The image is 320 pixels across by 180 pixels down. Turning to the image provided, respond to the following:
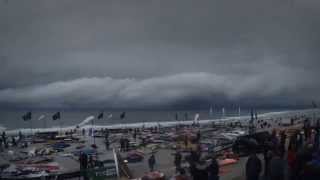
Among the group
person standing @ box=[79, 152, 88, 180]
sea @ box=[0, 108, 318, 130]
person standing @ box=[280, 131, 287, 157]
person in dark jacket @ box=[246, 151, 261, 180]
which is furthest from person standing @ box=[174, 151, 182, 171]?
person standing @ box=[280, 131, 287, 157]

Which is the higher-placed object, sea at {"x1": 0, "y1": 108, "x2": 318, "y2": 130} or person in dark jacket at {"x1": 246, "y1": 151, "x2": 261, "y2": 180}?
sea at {"x1": 0, "y1": 108, "x2": 318, "y2": 130}

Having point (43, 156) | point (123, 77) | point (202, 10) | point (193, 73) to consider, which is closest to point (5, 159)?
point (43, 156)

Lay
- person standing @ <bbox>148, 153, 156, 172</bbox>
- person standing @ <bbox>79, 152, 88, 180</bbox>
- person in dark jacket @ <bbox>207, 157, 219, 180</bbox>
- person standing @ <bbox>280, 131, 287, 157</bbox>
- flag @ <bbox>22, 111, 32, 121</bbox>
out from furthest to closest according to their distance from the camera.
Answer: person standing @ <bbox>280, 131, 287, 157</bbox>, person in dark jacket @ <bbox>207, 157, 219, 180</bbox>, person standing @ <bbox>148, 153, 156, 172</bbox>, person standing @ <bbox>79, 152, 88, 180</bbox>, flag @ <bbox>22, 111, 32, 121</bbox>

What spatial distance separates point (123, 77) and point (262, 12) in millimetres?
1343

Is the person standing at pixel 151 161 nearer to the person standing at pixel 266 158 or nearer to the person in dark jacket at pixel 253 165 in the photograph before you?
the person in dark jacket at pixel 253 165

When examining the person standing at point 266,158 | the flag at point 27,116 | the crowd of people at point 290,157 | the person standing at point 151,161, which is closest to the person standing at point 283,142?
the crowd of people at point 290,157

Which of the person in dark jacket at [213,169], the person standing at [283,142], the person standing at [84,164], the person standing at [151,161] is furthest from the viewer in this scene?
the person standing at [283,142]

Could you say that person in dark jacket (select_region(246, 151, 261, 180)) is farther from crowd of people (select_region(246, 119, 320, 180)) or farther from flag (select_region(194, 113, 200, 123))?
flag (select_region(194, 113, 200, 123))

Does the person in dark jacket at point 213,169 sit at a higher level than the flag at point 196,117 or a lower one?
lower

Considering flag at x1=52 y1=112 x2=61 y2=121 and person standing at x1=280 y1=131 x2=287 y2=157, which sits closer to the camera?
flag at x1=52 y1=112 x2=61 y2=121

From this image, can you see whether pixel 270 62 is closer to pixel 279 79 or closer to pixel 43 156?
pixel 279 79

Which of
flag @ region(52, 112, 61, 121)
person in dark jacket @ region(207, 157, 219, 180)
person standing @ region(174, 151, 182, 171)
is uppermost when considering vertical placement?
flag @ region(52, 112, 61, 121)

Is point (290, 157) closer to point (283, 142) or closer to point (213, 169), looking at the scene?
point (283, 142)

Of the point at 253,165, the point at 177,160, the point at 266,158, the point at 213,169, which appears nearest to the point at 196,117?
the point at 177,160
